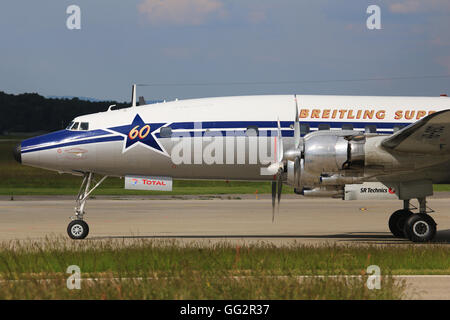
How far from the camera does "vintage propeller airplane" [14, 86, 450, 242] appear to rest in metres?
21.6

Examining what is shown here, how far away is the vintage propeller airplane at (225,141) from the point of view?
71.0ft

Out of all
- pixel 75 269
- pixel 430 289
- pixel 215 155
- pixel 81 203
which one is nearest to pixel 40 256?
pixel 75 269

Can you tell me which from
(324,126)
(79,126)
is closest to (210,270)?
(324,126)

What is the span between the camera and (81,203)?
23.0 m

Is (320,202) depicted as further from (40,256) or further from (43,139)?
(40,256)

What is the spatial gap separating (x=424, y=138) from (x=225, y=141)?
6.40 metres

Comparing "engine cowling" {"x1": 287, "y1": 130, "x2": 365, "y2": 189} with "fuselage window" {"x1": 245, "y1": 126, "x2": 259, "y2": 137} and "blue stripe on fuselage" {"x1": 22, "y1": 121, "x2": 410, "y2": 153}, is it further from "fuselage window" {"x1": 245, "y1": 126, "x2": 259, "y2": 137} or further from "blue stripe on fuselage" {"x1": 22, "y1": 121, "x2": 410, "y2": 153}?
"fuselage window" {"x1": 245, "y1": 126, "x2": 259, "y2": 137}

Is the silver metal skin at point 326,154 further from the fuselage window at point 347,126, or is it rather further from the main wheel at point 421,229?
the main wheel at point 421,229

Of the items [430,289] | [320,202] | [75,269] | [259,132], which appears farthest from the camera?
[320,202]

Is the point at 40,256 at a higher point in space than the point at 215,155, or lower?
lower

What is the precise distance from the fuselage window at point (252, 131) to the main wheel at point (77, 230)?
6095 mm

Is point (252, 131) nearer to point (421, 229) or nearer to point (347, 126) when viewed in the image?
point (347, 126)

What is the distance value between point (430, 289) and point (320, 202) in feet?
92.1
